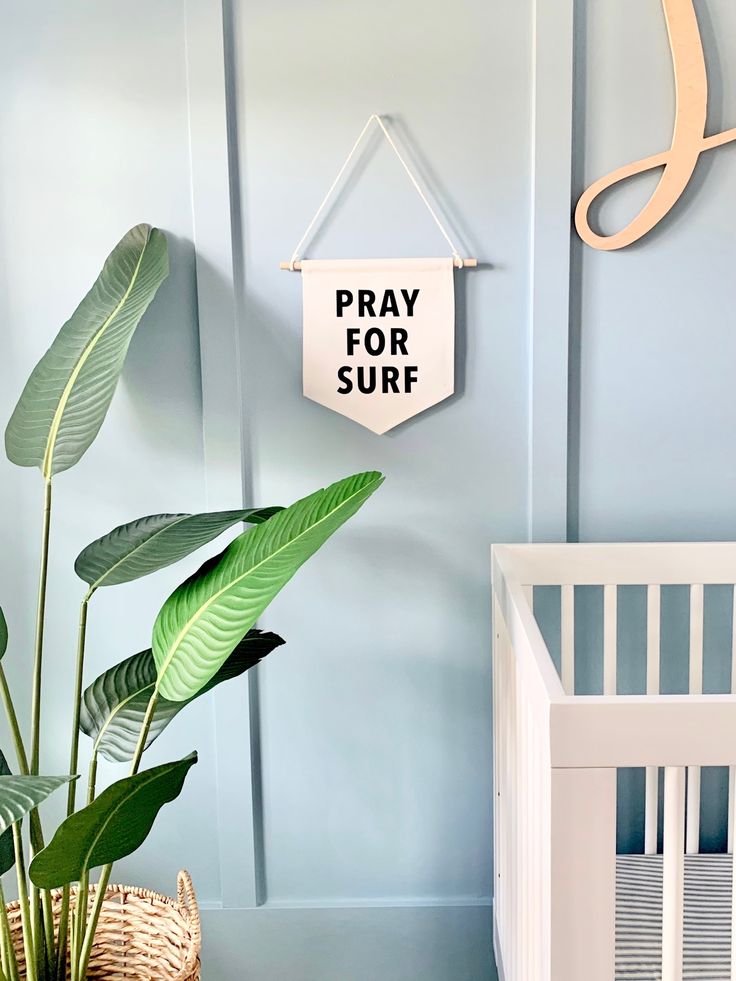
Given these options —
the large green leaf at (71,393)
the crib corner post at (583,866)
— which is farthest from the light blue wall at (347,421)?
the crib corner post at (583,866)

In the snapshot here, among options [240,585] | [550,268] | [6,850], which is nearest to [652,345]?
[550,268]

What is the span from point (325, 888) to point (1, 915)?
62 cm

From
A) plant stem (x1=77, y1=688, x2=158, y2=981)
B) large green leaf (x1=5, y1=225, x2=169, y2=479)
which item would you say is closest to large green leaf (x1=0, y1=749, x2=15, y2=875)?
plant stem (x1=77, y1=688, x2=158, y2=981)

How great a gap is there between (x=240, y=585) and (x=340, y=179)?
2.49 feet

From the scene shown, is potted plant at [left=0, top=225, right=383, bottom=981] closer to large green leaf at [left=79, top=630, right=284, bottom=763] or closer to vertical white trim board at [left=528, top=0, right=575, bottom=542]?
large green leaf at [left=79, top=630, right=284, bottom=763]

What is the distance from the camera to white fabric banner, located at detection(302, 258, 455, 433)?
138 centimetres

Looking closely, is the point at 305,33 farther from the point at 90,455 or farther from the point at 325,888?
the point at 325,888

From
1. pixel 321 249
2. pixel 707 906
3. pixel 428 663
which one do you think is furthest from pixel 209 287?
pixel 707 906

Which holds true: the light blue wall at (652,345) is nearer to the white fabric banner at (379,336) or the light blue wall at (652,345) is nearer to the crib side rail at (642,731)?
the white fabric banner at (379,336)

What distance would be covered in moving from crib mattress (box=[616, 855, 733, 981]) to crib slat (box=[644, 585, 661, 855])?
0.24 feet

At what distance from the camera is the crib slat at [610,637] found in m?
1.39

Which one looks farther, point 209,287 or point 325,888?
point 325,888

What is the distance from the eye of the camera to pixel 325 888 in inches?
60.2

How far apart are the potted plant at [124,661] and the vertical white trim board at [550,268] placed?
50 centimetres
